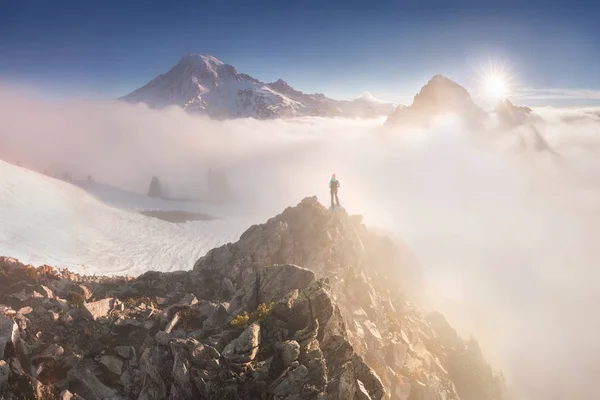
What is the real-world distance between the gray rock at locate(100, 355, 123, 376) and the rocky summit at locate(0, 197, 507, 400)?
0.16 ft

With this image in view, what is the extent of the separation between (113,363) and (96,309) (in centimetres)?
467

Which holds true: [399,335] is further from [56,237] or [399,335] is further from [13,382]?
[56,237]

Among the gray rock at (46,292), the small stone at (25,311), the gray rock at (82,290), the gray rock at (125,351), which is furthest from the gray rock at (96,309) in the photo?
the gray rock at (46,292)

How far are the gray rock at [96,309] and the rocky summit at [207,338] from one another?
0.10 meters

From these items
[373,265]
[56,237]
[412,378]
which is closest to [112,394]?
[412,378]

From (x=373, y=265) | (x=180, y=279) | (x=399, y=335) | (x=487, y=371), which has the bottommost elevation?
(x=487, y=371)

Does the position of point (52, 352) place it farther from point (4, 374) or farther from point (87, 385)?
point (87, 385)

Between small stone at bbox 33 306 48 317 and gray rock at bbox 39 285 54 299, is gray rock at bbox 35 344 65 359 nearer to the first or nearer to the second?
small stone at bbox 33 306 48 317

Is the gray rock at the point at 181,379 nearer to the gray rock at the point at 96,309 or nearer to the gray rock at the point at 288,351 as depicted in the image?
the gray rock at the point at 288,351

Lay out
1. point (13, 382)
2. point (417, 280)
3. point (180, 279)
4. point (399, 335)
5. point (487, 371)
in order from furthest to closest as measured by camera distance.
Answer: point (417, 280) < point (487, 371) < point (399, 335) < point (180, 279) < point (13, 382)

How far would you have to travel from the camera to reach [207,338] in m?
18.1

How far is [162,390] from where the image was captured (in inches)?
611

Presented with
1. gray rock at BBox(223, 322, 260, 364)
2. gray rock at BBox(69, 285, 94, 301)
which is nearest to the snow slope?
gray rock at BBox(69, 285, 94, 301)

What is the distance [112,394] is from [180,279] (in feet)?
48.4
